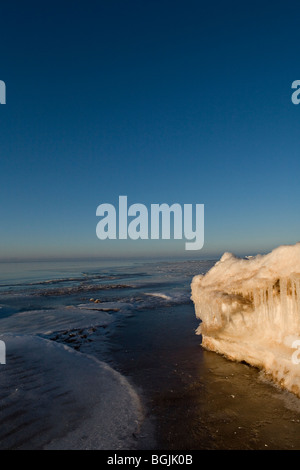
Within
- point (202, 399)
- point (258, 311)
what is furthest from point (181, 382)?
point (258, 311)

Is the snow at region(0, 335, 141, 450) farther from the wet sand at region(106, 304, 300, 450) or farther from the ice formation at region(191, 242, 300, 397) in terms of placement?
the ice formation at region(191, 242, 300, 397)

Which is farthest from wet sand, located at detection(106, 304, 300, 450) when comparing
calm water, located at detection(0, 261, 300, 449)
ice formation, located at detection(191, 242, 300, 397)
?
ice formation, located at detection(191, 242, 300, 397)

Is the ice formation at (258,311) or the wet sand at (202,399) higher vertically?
the ice formation at (258,311)

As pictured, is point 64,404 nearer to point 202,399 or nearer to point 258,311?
point 202,399

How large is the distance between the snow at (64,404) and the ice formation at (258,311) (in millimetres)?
2983

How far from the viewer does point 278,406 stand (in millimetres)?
4812

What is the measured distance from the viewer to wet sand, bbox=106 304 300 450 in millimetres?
4027

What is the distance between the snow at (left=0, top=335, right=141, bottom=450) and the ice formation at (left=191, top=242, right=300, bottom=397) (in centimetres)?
298

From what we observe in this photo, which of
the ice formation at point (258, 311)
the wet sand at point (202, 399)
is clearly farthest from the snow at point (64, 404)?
the ice formation at point (258, 311)

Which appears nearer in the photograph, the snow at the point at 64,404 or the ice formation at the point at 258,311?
the snow at the point at 64,404

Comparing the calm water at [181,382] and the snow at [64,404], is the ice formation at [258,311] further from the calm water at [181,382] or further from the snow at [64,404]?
the snow at [64,404]

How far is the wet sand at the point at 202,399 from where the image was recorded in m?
4.03
